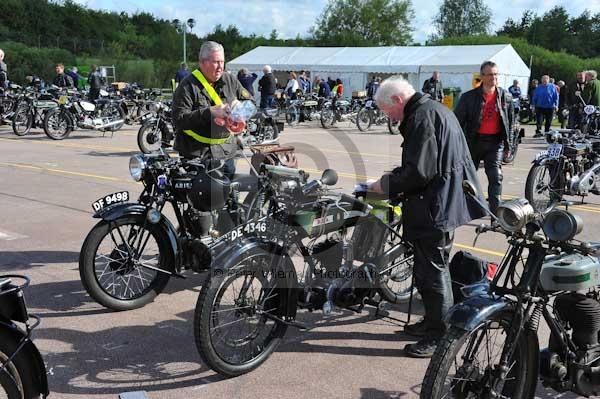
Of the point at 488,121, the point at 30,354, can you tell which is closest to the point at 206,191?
the point at 30,354

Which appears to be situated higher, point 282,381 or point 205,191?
point 205,191

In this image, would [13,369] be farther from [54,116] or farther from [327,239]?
[54,116]

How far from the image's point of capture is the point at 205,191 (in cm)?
448

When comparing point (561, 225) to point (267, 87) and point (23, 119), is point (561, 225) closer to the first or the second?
point (23, 119)

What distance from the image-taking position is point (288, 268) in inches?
144

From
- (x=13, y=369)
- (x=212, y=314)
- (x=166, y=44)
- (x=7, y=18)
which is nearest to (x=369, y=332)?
(x=212, y=314)

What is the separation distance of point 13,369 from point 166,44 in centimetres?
5043

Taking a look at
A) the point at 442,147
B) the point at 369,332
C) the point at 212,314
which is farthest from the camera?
the point at 369,332

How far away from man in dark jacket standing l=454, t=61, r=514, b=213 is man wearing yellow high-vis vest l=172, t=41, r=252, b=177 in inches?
105

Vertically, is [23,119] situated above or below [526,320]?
above

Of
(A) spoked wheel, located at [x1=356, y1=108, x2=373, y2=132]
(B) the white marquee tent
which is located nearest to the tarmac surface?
(A) spoked wheel, located at [x1=356, y1=108, x2=373, y2=132]

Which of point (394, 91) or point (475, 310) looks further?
point (394, 91)

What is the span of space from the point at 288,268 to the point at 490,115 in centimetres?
374

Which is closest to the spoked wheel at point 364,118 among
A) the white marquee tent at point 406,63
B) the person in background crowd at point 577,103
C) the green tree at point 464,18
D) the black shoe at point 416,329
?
the person in background crowd at point 577,103
